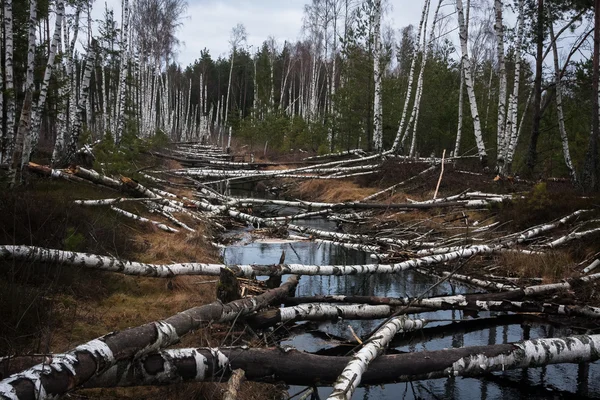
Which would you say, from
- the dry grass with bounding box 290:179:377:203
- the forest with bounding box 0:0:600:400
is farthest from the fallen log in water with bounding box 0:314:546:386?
the dry grass with bounding box 290:179:377:203

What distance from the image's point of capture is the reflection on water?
4699 millimetres

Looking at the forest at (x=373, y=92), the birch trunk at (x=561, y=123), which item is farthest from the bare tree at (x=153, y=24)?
the birch trunk at (x=561, y=123)

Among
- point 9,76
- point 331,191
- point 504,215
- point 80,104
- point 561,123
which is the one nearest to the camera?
point 504,215

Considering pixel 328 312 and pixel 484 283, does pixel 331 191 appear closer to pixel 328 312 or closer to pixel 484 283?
pixel 484 283

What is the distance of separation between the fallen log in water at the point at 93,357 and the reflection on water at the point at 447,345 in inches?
59.2

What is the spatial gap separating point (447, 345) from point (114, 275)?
4.23 m

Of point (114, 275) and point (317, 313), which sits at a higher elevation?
point (114, 275)

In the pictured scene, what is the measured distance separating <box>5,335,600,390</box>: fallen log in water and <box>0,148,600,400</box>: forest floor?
33 centimetres

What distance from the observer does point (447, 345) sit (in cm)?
582

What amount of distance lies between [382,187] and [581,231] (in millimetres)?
7912

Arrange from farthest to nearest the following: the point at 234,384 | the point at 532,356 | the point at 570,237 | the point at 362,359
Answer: the point at 570,237 → the point at 532,356 → the point at 362,359 → the point at 234,384

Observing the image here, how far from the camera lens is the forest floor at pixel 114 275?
406 cm

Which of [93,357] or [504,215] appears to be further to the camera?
[504,215]

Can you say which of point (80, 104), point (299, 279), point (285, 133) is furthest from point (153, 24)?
point (299, 279)
